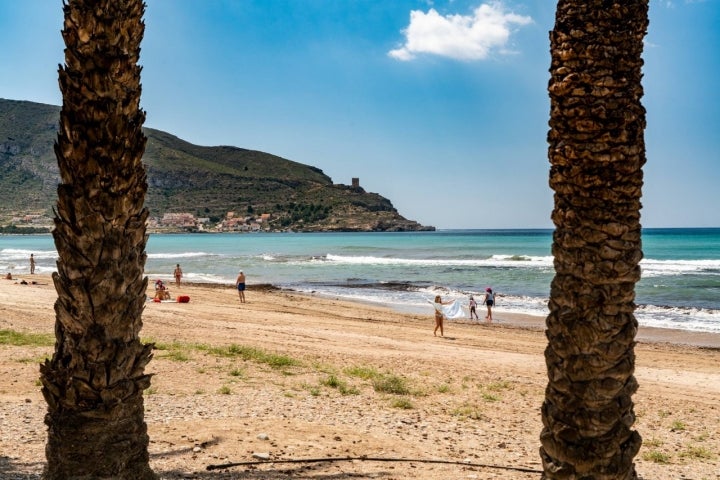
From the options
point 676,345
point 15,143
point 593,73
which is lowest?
point 676,345

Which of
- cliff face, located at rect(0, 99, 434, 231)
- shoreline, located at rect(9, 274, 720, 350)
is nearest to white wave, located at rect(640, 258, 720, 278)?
shoreline, located at rect(9, 274, 720, 350)

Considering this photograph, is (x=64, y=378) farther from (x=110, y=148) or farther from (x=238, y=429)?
(x=238, y=429)

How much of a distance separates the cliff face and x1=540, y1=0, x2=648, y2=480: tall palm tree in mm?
144180

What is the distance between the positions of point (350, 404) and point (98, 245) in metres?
5.58

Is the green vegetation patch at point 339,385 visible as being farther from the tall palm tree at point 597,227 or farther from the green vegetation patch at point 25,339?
the tall palm tree at point 597,227

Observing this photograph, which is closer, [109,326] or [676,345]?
[109,326]

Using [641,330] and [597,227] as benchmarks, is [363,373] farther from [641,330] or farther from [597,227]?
[641,330]

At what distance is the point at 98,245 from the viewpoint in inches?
161

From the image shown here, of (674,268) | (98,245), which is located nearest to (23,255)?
(674,268)

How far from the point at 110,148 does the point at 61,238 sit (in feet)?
2.33

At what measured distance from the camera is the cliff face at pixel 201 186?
464 feet

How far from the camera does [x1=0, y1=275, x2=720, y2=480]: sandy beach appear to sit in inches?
249

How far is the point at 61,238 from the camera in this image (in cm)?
411

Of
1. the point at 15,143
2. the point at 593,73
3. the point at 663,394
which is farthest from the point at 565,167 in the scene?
the point at 15,143
